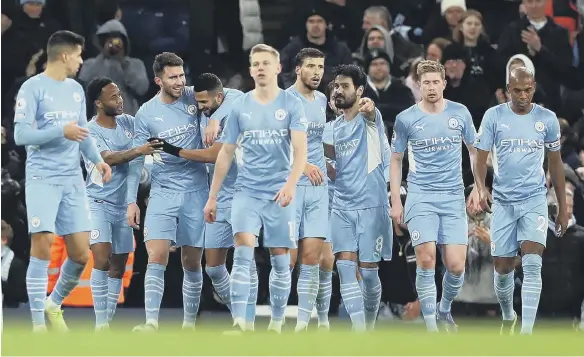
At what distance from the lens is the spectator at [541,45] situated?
53.7 ft

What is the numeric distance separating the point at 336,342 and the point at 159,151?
2.47m

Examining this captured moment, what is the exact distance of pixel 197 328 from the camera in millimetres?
12906

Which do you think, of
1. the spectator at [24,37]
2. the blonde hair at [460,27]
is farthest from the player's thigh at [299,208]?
the spectator at [24,37]

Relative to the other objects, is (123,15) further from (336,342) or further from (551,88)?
(336,342)

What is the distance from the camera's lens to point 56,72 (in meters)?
11.5

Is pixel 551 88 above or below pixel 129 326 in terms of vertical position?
above

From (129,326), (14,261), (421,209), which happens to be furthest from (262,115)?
(14,261)

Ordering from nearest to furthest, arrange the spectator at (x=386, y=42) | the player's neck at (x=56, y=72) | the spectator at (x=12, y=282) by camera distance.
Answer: the player's neck at (x=56, y=72), the spectator at (x=12, y=282), the spectator at (x=386, y=42)

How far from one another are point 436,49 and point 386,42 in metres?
0.59

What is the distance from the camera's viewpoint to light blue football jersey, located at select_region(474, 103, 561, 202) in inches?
484

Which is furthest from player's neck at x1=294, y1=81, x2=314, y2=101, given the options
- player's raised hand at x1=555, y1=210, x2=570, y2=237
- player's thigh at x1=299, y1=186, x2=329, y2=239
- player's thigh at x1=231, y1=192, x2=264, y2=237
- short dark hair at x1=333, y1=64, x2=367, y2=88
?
player's raised hand at x1=555, y1=210, x2=570, y2=237

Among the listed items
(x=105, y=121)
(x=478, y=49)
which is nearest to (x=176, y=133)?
(x=105, y=121)

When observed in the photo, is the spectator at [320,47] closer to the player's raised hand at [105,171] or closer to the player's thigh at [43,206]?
the player's raised hand at [105,171]

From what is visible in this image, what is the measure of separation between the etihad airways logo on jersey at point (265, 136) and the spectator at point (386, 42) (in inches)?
189
